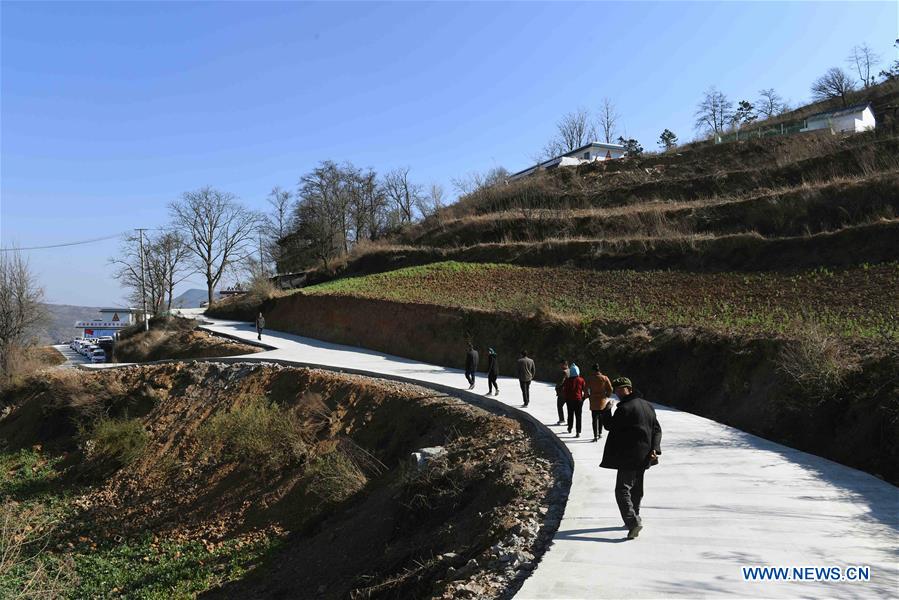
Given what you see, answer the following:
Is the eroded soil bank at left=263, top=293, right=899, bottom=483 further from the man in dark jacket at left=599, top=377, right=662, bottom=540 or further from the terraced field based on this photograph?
the man in dark jacket at left=599, top=377, right=662, bottom=540

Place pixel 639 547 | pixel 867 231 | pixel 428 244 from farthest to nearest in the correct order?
pixel 428 244 → pixel 867 231 → pixel 639 547

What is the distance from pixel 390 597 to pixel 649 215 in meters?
30.1

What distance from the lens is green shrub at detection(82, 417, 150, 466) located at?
2197cm

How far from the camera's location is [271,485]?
54.8 feet

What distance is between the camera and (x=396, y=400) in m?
17.5

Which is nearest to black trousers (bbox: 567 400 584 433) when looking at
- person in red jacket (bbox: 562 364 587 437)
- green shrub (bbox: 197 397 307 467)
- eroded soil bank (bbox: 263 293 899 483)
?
person in red jacket (bbox: 562 364 587 437)

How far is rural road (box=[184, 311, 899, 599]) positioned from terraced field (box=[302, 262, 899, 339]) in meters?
5.99

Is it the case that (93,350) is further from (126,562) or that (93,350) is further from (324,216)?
(126,562)

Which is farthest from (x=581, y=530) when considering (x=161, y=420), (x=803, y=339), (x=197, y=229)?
(x=197, y=229)

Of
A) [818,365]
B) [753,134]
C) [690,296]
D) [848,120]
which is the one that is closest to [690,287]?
[690,296]

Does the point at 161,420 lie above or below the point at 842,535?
below

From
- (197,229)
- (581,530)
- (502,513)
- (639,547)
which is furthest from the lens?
(197,229)

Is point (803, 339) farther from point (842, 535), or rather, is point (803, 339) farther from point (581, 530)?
point (581, 530)

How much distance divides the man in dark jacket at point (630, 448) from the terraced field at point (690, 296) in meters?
9.54
